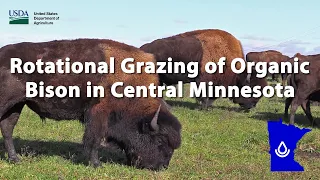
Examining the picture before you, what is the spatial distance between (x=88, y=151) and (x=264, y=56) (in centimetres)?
2946

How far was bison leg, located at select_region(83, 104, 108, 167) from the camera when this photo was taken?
7902 mm

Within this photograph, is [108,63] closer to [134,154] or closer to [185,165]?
[134,154]

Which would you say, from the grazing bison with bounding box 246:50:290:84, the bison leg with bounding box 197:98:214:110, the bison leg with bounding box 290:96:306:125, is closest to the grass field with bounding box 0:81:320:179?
the bison leg with bounding box 290:96:306:125

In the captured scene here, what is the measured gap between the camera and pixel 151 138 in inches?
310

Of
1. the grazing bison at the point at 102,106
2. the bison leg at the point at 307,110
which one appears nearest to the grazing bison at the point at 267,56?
the bison leg at the point at 307,110

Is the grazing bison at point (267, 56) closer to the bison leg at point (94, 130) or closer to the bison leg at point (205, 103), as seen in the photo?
the bison leg at point (205, 103)

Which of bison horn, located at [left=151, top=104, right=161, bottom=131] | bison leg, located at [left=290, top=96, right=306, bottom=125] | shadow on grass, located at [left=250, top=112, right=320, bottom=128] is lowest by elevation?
shadow on grass, located at [left=250, top=112, right=320, bottom=128]

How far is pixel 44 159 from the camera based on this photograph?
8273 millimetres

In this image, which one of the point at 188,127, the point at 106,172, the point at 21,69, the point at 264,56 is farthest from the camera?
the point at 264,56

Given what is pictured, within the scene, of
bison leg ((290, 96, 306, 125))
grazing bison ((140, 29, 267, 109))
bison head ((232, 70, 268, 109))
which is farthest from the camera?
bison head ((232, 70, 268, 109))

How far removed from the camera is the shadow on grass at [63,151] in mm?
8672

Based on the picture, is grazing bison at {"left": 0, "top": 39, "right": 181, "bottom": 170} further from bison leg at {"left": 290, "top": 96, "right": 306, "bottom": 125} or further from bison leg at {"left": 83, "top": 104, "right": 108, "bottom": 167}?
bison leg at {"left": 290, "top": 96, "right": 306, "bottom": 125}

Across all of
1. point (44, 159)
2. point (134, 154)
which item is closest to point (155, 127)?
point (134, 154)

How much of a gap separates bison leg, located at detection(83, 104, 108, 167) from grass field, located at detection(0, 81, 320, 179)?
0.23 meters
